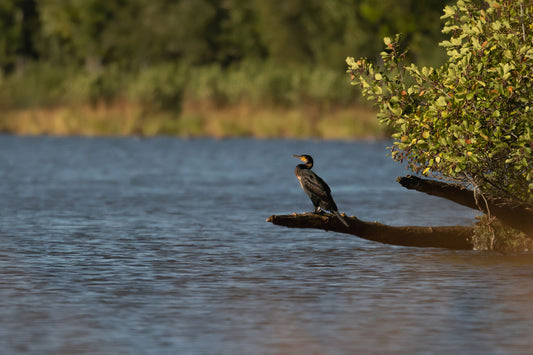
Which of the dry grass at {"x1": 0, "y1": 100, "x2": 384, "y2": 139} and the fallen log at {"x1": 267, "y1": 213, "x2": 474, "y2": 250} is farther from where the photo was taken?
the dry grass at {"x1": 0, "y1": 100, "x2": 384, "y2": 139}

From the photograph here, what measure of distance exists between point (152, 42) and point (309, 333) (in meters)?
74.3

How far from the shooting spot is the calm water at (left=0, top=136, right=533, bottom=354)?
1085 centimetres

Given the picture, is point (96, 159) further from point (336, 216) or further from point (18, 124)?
point (336, 216)

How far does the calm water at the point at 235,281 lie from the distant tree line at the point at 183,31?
1921 inches

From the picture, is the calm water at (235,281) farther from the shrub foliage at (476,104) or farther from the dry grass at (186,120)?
the dry grass at (186,120)

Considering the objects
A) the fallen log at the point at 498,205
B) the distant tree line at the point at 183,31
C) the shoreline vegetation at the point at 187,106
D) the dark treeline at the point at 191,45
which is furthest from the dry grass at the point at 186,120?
the fallen log at the point at 498,205

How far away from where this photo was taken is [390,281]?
14.4 m

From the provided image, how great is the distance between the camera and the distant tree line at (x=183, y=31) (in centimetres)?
7681

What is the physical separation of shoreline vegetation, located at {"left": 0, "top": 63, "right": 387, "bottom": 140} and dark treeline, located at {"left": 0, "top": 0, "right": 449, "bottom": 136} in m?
0.10

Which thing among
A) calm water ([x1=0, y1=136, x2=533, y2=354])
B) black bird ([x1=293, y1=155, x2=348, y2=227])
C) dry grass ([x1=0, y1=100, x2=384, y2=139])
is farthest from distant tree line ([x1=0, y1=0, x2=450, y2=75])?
black bird ([x1=293, y1=155, x2=348, y2=227])

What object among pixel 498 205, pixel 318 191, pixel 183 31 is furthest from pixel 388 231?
pixel 183 31

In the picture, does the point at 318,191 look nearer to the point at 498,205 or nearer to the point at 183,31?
the point at 498,205

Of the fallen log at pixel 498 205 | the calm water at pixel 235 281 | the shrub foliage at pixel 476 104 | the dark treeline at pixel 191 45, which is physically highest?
the dark treeline at pixel 191 45

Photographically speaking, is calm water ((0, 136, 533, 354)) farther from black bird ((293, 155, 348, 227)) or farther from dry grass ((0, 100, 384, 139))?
dry grass ((0, 100, 384, 139))
